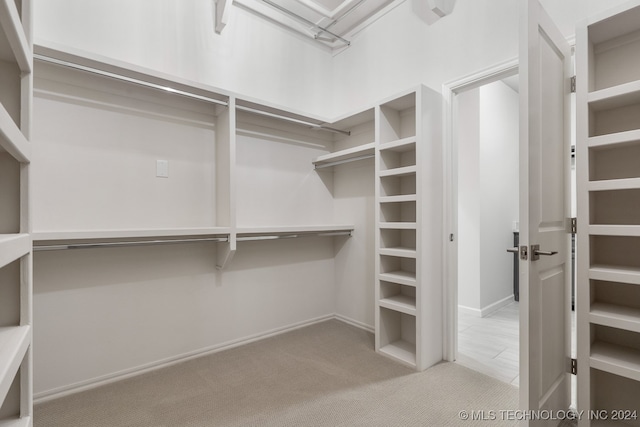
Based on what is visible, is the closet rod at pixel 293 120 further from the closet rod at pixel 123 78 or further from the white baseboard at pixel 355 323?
the white baseboard at pixel 355 323

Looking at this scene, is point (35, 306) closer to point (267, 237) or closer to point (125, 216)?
point (125, 216)

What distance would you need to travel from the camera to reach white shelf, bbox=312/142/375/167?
2625 millimetres

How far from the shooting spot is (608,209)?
1.63 m

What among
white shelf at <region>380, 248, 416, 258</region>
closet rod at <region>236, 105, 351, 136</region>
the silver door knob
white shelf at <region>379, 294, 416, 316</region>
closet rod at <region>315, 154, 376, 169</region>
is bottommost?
white shelf at <region>379, 294, 416, 316</region>

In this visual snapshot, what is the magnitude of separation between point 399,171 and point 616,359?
5.16ft

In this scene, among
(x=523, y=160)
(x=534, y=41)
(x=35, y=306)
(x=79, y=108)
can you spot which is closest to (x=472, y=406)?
(x=523, y=160)

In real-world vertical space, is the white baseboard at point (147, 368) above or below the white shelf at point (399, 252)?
below

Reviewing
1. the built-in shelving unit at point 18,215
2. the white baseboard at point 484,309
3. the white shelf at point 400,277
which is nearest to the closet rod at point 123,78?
the built-in shelving unit at point 18,215

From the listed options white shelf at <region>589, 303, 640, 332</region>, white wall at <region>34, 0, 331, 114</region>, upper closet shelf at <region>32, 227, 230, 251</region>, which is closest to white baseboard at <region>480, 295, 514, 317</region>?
white shelf at <region>589, 303, 640, 332</region>

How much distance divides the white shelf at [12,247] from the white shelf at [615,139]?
221 cm

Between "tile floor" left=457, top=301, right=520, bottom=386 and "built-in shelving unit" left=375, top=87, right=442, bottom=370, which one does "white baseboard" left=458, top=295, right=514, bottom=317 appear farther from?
"built-in shelving unit" left=375, top=87, right=442, bottom=370

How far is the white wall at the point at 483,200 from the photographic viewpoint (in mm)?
3529

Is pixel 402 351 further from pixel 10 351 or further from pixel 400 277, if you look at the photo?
pixel 10 351

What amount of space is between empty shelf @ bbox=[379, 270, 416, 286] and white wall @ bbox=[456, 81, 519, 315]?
1458 millimetres
